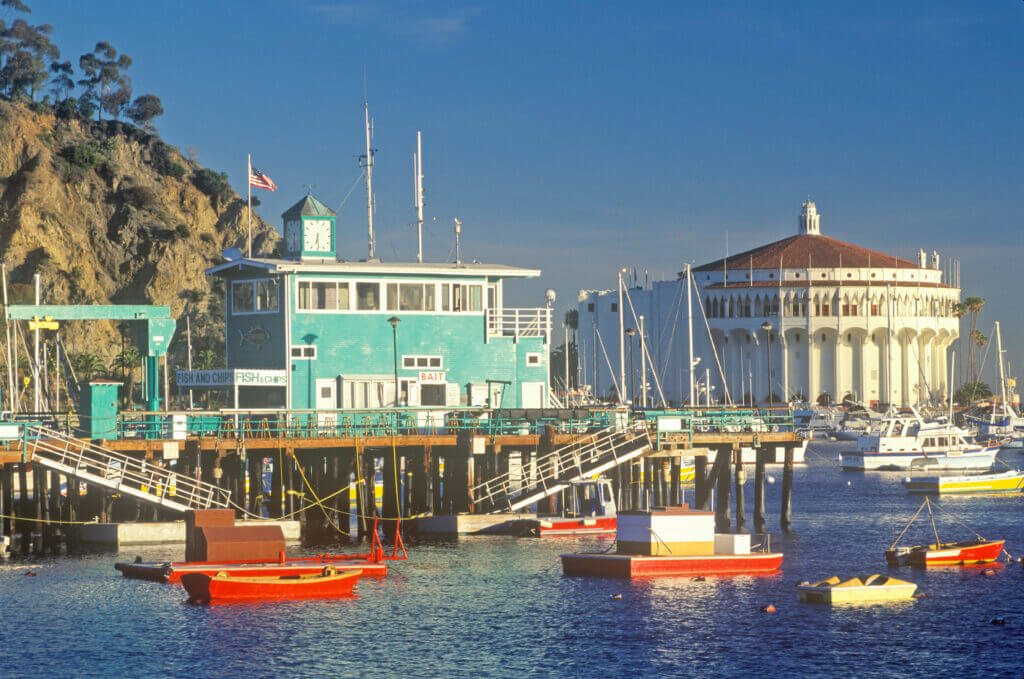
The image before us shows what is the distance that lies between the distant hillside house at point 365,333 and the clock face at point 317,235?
47 mm

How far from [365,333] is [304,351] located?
293 cm

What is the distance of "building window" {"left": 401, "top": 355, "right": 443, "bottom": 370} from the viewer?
64750mm

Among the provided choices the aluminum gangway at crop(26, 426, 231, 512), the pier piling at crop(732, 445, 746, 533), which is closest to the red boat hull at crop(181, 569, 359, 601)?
the aluminum gangway at crop(26, 426, 231, 512)

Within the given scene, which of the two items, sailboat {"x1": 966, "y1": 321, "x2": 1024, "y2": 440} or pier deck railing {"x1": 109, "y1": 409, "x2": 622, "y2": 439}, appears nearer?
pier deck railing {"x1": 109, "y1": 409, "x2": 622, "y2": 439}

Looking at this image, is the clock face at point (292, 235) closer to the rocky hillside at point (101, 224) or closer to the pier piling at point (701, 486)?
the pier piling at point (701, 486)

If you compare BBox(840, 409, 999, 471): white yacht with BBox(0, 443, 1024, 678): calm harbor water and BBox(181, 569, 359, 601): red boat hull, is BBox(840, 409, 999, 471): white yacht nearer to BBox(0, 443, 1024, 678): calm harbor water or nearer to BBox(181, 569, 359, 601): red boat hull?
BBox(0, 443, 1024, 678): calm harbor water

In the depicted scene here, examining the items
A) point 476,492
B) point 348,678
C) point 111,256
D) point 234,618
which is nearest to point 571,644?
point 348,678

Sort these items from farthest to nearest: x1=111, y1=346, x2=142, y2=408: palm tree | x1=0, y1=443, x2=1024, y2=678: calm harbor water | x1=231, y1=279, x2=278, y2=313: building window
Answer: x1=111, y1=346, x2=142, y2=408: palm tree, x1=231, y1=279, x2=278, y2=313: building window, x1=0, y1=443, x2=1024, y2=678: calm harbor water

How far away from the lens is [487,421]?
62.0 m

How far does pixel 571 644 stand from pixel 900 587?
1353 cm

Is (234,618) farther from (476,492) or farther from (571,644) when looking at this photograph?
(476,492)

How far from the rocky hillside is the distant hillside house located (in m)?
78.0

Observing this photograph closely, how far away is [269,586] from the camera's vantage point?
152ft

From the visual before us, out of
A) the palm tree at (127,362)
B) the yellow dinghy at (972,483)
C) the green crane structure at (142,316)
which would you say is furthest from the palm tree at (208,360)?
the green crane structure at (142,316)
